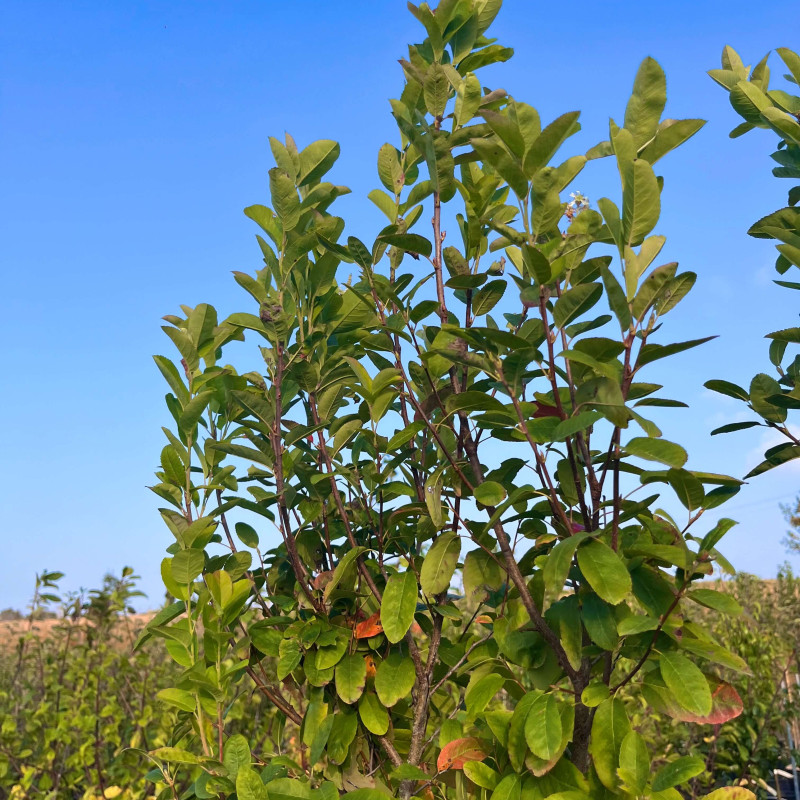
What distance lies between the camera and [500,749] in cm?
164

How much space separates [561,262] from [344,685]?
116 cm

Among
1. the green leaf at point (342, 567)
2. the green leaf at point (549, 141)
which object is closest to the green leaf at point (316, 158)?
the green leaf at point (549, 141)

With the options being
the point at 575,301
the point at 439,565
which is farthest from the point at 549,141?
the point at 439,565

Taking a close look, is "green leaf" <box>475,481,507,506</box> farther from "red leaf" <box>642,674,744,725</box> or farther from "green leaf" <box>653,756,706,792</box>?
"green leaf" <box>653,756,706,792</box>

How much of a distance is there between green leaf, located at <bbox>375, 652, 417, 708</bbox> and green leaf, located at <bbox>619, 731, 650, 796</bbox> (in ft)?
1.89

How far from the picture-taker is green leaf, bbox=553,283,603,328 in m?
1.55

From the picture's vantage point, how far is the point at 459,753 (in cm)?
168

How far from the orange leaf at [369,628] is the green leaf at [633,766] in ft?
2.21

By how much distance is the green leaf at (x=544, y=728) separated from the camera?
1.40 m

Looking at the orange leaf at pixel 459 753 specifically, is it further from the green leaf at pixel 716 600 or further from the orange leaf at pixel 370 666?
the green leaf at pixel 716 600

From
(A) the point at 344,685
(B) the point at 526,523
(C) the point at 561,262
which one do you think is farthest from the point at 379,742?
(C) the point at 561,262

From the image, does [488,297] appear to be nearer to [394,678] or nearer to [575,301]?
[575,301]

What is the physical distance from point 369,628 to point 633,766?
73 cm

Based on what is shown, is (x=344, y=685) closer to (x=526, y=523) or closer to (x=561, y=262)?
(x=526, y=523)
